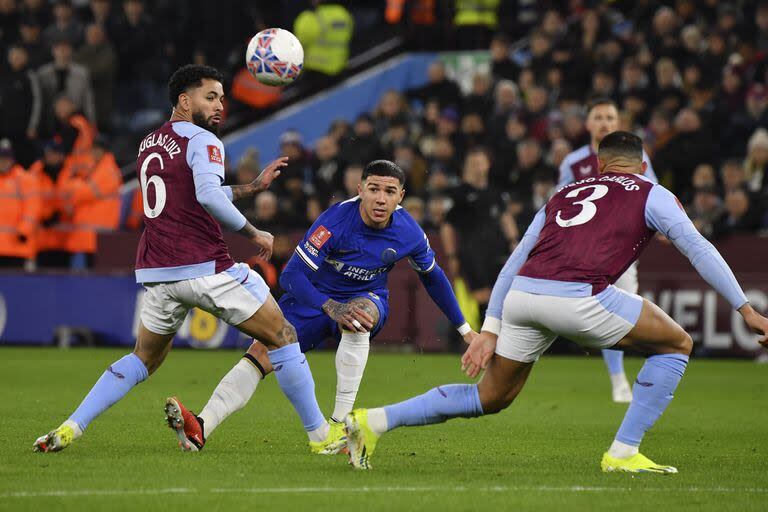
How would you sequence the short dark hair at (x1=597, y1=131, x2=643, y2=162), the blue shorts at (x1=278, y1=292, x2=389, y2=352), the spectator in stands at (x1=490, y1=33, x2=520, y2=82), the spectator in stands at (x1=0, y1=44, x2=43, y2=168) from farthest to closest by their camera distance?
the spectator in stands at (x1=0, y1=44, x2=43, y2=168), the spectator in stands at (x1=490, y1=33, x2=520, y2=82), the blue shorts at (x1=278, y1=292, x2=389, y2=352), the short dark hair at (x1=597, y1=131, x2=643, y2=162)

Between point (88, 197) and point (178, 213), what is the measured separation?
12395 millimetres

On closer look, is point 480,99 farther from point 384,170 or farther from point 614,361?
point 384,170

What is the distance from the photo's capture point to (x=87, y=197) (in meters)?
20.1

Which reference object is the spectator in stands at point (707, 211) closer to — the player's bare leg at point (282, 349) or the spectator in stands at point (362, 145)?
the spectator in stands at point (362, 145)

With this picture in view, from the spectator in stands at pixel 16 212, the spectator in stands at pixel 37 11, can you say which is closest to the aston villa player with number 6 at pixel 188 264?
the spectator in stands at pixel 16 212

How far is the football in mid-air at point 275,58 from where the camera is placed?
10.2 m

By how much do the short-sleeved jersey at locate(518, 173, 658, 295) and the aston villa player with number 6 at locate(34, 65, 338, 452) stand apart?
1682 millimetres

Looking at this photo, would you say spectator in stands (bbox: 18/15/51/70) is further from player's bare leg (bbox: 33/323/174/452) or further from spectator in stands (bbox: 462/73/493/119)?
player's bare leg (bbox: 33/323/174/452)

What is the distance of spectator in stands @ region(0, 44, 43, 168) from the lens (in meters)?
22.2

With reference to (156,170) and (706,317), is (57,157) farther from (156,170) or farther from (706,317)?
(156,170)

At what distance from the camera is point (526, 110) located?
19.8 meters

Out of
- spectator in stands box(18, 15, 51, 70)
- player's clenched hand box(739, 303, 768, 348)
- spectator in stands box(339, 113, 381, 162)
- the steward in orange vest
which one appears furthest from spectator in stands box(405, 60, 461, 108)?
player's clenched hand box(739, 303, 768, 348)

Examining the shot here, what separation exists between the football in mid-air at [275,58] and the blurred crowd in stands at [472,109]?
7.01 metres

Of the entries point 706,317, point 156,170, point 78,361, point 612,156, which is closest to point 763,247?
point 706,317
